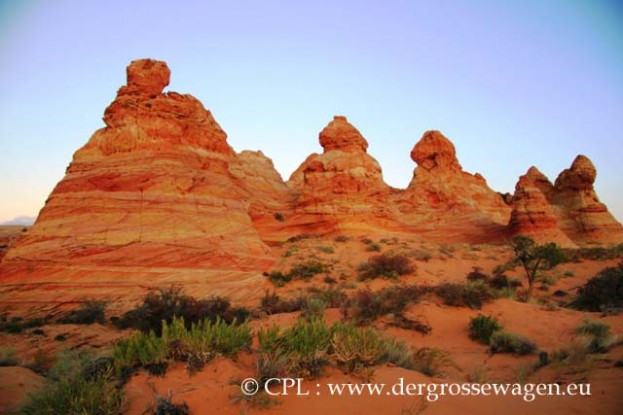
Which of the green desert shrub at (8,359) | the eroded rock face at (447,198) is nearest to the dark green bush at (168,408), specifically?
the green desert shrub at (8,359)

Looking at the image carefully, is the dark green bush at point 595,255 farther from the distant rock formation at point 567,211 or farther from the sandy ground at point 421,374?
the distant rock formation at point 567,211

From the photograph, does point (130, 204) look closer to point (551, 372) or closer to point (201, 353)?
point (201, 353)

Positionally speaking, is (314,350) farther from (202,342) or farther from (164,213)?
(164,213)

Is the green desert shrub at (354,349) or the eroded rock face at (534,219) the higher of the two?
the eroded rock face at (534,219)

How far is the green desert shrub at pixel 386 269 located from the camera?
17.0 metres

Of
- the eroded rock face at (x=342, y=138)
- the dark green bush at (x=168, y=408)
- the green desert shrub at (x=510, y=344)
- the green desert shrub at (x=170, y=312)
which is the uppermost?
the eroded rock face at (x=342, y=138)

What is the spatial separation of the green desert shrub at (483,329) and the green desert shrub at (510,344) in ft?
1.55

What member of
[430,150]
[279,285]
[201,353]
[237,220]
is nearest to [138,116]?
[237,220]

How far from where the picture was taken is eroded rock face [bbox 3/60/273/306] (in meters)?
13.2

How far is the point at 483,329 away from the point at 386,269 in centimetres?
895

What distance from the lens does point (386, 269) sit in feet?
56.7

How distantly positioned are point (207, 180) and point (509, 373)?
50.6 ft

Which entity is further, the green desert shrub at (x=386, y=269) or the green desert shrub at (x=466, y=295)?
the green desert shrub at (x=386, y=269)

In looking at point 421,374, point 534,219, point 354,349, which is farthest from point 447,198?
point 354,349
